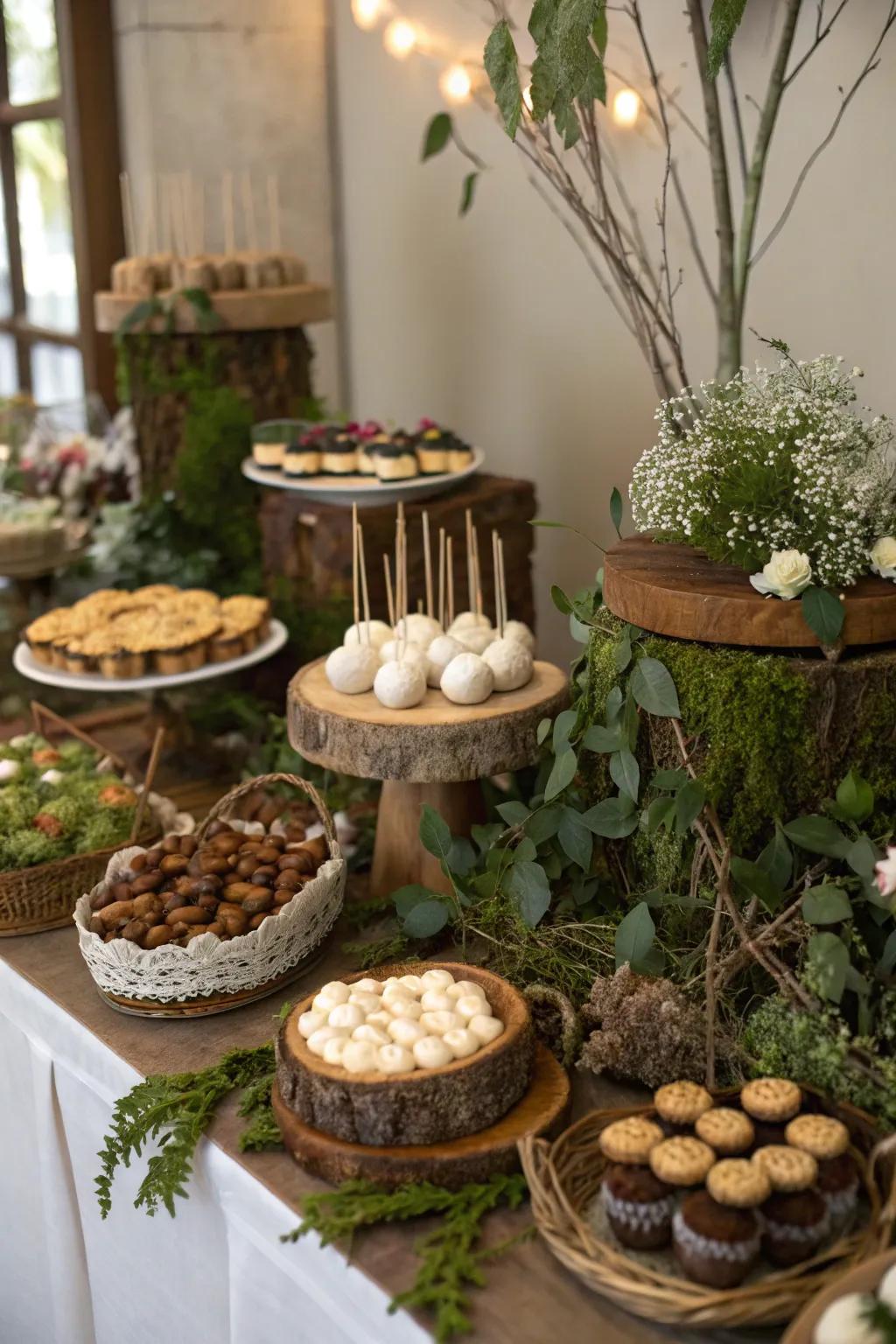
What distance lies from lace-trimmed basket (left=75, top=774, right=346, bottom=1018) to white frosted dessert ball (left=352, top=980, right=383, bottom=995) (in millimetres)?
188

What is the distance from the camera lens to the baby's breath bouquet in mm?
1529

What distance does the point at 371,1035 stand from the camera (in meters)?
1.34

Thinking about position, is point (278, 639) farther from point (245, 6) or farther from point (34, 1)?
point (34, 1)

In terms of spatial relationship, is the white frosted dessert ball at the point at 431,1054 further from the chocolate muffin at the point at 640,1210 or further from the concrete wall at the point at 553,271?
the concrete wall at the point at 553,271

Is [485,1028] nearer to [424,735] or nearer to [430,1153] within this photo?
[430,1153]

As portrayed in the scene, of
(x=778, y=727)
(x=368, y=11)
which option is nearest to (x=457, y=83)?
(x=368, y=11)

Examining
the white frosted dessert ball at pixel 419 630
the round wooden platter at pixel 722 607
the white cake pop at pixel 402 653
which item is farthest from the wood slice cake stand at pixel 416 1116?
the white frosted dessert ball at pixel 419 630

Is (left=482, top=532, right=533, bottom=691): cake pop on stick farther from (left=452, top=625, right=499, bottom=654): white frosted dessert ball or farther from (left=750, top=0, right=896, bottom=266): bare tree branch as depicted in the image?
(left=750, top=0, right=896, bottom=266): bare tree branch

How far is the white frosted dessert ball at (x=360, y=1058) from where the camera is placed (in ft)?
4.26

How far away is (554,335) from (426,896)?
183 centimetres

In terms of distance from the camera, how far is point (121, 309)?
10.1 feet

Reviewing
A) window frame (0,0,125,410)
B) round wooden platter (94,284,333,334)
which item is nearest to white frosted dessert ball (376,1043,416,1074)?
round wooden platter (94,284,333,334)

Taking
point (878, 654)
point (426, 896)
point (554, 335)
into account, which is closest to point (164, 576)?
point (554, 335)

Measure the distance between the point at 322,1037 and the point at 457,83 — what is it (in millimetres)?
2580
